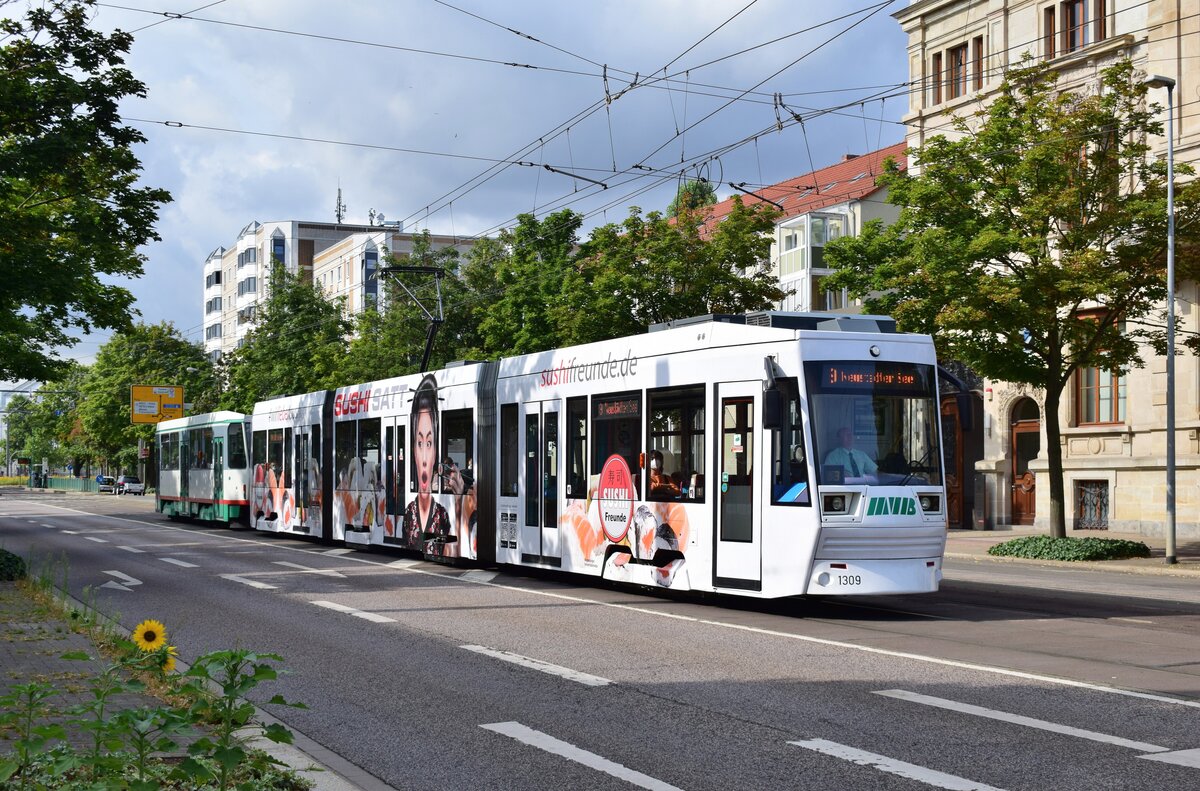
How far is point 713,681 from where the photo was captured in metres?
9.62

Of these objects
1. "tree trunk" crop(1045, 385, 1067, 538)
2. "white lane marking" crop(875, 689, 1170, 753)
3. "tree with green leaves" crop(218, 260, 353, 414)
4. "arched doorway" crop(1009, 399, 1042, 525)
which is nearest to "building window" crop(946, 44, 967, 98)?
"arched doorway" crop(1009, 399, 1042, 525)

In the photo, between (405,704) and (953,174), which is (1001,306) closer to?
(953,174)

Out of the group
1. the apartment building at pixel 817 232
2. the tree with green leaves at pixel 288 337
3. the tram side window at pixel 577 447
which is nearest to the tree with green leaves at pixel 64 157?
the tram side window at pixel 577 447

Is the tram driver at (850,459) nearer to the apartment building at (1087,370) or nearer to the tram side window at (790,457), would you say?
the tram side window at (790,457)

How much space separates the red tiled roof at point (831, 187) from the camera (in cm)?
5338

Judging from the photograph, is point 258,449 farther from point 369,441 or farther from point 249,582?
point 249,582

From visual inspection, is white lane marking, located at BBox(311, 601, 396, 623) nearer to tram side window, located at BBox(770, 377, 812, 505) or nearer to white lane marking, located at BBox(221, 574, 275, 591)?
white lane marking, located at BBox(221, 574, 275, 591)

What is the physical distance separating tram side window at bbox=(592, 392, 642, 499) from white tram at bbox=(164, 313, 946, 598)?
3cm

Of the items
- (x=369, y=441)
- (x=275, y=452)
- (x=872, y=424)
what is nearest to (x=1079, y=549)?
(x=872, y=424)

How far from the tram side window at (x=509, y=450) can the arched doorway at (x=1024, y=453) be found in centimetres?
2113

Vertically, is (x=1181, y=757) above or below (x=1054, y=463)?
below

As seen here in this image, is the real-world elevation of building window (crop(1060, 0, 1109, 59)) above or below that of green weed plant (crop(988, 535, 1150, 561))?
above

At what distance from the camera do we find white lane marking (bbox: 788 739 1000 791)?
20.9 feet

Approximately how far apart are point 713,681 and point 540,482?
904 cm
